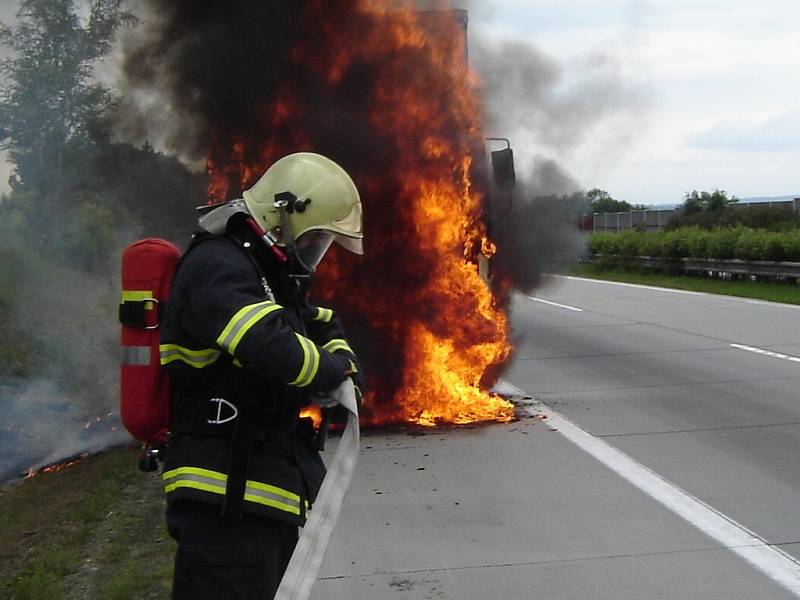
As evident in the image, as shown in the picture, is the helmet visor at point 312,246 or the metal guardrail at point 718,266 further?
the metal guardrail at point 718,266

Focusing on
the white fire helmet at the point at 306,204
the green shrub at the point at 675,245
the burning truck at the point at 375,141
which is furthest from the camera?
the green shrub at the point at 675,245

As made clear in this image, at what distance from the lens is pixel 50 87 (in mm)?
13633

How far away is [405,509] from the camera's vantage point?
592 cm

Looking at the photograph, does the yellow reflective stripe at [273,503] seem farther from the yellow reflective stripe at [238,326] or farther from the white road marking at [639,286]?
the white road marking at [639,286]

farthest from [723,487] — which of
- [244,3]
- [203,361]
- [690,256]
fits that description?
[690,256]

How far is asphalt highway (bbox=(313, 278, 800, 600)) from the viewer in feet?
15.2

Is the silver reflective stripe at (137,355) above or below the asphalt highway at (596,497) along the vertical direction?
above

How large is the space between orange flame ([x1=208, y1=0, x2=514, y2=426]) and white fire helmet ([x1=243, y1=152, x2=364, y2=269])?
5148 millimetres

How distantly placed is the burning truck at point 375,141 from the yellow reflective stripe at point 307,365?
5359 mm

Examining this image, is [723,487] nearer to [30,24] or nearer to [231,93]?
[231,93]

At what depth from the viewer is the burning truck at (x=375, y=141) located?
8125mm

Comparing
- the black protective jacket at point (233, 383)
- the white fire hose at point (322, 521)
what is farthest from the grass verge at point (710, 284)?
the black protective jacket at point (233, 383)

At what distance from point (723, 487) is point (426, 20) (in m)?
4.49

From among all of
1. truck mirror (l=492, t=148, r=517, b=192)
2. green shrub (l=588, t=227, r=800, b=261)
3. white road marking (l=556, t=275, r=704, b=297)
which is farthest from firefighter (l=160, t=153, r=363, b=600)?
green shrub (l=588, t=227, r=800, b=261)
